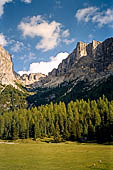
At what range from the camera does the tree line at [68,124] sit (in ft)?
326

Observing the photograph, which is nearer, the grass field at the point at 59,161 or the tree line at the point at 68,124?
the grass field at the point at 59,161

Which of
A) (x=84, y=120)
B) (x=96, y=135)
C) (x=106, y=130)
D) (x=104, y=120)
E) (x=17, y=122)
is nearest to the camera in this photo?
(x=106, y=130)

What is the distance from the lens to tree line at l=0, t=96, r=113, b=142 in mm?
99500

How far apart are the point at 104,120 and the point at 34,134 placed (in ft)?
167

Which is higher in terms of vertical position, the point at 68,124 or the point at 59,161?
the point at 68,124

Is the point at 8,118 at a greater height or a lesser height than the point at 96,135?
greater

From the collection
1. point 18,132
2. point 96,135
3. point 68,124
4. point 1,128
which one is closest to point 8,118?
point 1,128

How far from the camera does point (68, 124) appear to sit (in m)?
118

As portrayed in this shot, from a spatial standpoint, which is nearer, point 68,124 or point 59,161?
point 59,161

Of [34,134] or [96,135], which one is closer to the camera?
[96,135]

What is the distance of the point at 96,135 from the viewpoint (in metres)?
97.5

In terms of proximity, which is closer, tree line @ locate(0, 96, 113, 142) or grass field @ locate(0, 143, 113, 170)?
grass field @ locate(0, 143, 113, 170)

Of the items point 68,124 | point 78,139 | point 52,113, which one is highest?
point 52,113

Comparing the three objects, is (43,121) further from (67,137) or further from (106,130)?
(106,130)
